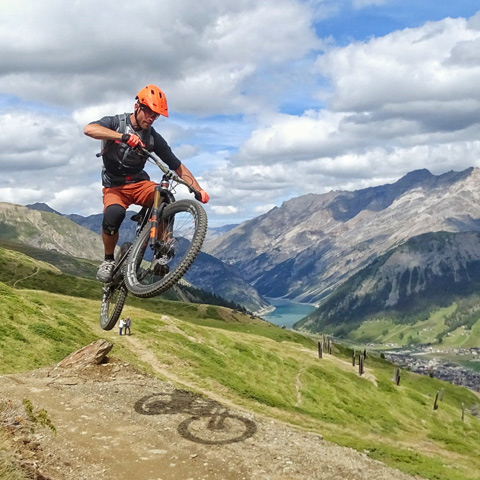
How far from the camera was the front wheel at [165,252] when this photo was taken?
14.9 meters

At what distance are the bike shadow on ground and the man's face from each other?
14.2 metres

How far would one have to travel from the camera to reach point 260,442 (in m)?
22.3

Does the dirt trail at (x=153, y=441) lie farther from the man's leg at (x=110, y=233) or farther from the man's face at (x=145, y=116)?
the man's face at (x=145, y=116)

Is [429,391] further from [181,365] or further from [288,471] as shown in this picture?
[288,471]

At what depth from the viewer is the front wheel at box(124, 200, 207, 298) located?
48.7 ft

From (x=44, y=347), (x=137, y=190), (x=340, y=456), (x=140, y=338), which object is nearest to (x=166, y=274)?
(x=137, y=190)

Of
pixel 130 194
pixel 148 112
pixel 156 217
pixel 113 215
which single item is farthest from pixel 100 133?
pixel 156 217

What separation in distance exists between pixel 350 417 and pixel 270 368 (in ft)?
55.4

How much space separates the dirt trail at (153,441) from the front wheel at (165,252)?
7403 mm

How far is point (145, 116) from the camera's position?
15.7 m

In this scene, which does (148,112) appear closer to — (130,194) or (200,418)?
(130,194)

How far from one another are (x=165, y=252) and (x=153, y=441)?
969 cm

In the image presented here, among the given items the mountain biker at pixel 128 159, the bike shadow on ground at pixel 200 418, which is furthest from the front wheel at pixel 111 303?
the bike shadow on ground at pixel 200 418

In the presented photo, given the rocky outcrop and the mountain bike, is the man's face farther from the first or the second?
the rocky outcrop
